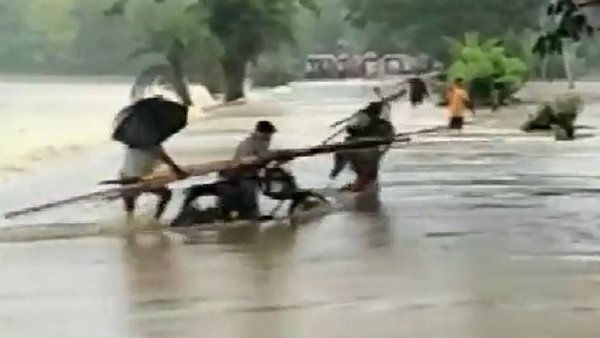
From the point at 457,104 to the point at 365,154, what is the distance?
4.36m

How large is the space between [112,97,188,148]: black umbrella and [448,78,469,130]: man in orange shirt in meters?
5.71

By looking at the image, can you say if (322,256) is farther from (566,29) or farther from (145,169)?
(566,29)

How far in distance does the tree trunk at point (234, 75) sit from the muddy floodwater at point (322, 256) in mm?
217

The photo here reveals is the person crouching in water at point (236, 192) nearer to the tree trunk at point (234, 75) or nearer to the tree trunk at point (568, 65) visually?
the tree trunk at point (234, 75)

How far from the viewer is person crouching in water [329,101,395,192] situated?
11.0 m

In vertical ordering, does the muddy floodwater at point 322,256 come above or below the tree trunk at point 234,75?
below

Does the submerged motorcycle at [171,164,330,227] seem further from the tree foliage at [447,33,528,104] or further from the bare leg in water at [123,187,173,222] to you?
the tree foliage at [447,33,528,104]

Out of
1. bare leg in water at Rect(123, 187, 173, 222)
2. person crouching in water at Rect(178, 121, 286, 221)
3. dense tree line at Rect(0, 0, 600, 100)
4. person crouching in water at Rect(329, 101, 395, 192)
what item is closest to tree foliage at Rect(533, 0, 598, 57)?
person crouching in water at Rect(329, 101, 395, 192)

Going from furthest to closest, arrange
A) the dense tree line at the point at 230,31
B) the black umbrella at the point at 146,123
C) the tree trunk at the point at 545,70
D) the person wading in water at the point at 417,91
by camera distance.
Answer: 1. the tree trunk at the point at 545,70
2. the person wading in water at the point at 417,91
3. the dense tree line at the point at 230,31
4. the black umbrella at the point at 146,123

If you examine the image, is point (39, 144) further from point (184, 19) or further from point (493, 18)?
point (493, 18)

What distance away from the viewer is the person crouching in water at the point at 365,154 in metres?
11.0

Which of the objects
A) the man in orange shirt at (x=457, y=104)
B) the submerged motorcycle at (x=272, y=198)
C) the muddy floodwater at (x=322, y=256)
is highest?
the man in orange shirt at (x=457, y=104)

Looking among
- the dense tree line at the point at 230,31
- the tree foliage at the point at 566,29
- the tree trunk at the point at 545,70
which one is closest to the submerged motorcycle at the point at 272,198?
the dense tree line at the point at 230,31

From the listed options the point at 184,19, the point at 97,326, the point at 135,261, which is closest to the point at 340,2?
the point at 184,19
